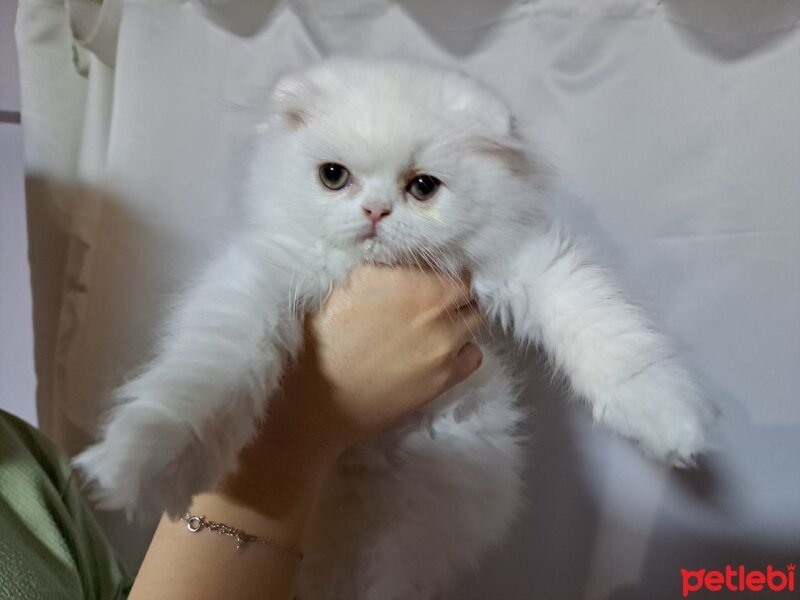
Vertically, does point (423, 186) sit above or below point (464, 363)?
above

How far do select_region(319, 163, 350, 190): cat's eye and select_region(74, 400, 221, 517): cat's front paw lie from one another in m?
0.33

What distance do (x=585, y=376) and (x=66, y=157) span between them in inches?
40.1

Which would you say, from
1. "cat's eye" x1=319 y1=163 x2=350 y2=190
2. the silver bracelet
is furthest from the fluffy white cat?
the silver bracelet

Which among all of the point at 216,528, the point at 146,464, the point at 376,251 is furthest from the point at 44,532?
the point at 376,251

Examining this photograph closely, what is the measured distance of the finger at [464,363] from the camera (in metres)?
0.81

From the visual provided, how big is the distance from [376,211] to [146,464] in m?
0.35

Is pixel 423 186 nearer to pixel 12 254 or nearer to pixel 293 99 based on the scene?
pixel 293 99

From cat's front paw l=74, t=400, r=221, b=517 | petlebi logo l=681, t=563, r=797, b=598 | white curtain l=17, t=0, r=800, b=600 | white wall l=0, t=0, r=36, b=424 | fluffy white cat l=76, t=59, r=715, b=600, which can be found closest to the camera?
cat's front paw l=74, t=400, r=221, b=517

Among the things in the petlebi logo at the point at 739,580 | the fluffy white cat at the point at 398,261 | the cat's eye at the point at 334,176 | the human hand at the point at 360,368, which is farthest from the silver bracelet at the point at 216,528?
the petlebi logo at the point at 739,580

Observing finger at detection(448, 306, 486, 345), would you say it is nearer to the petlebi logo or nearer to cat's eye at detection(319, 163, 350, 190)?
cat's eye at detection(319, 163, 350, 190)

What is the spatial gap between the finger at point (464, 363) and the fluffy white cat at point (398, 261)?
65 millimetres

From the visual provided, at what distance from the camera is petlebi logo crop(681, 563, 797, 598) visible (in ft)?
3.51

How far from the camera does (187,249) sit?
1154 millimetres

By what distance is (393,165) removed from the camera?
2.32 feet
